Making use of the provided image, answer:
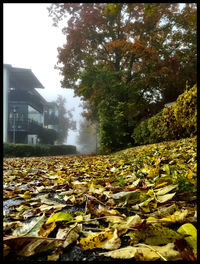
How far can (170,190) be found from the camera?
4.22ft

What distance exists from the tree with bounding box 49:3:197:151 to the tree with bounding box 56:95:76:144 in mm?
30190

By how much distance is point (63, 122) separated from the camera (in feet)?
145

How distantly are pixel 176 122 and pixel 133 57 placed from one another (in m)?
8.32

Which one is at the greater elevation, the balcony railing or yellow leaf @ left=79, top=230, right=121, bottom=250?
the balcony railing

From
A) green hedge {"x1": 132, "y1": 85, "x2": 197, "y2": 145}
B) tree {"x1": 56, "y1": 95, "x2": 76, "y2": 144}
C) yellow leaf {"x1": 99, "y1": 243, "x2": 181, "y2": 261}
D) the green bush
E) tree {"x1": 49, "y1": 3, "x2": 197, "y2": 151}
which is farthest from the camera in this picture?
tree {"x1": 56, "y1": 95, "x2": 76, "y2": 144}

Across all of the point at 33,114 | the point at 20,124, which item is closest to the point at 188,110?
the point at 20,124

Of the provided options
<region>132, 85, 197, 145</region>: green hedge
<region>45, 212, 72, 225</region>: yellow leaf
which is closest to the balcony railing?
<region>132, 85, 197, 145</region>: green hedge

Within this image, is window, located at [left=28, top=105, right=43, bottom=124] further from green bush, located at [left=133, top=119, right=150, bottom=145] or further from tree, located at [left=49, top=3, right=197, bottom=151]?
green bush, located at [left=133, top=119, right=150, bottom=145]

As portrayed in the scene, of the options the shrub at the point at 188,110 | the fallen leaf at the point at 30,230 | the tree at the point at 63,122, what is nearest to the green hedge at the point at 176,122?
the shrub at the point at 188,110

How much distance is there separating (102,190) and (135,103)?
9.66 meters

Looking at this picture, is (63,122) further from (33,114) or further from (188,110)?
(188,110)

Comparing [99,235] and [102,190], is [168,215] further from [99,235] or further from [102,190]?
[102,190]

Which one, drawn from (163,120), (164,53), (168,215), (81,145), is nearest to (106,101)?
(164,53)

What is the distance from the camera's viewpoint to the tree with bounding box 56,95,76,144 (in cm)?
4184
